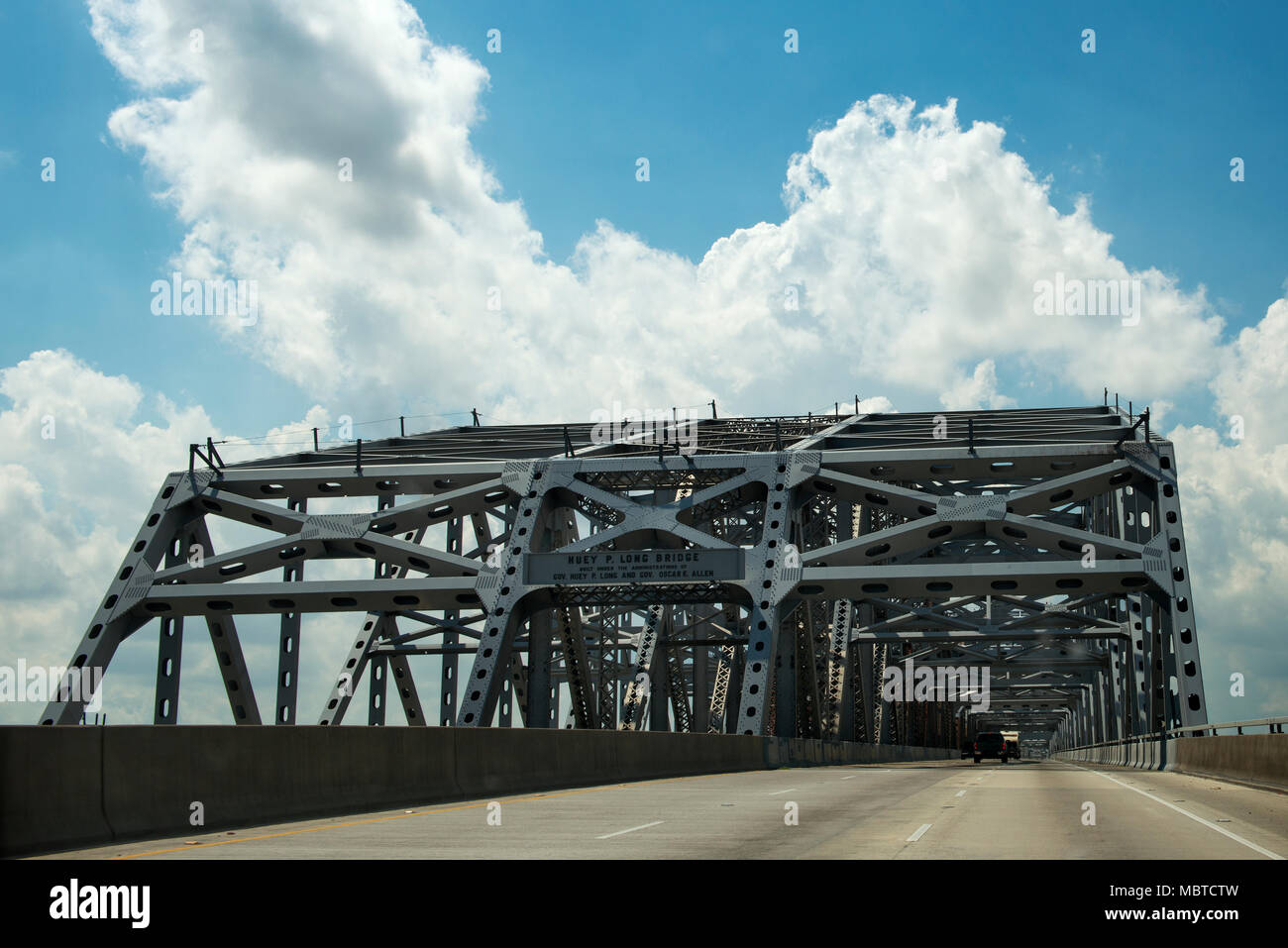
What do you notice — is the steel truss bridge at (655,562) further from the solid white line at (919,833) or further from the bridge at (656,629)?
the solid white line at (919,833)

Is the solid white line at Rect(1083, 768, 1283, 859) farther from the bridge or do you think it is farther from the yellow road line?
the yellow road line

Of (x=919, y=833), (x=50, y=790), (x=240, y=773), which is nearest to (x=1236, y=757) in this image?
(x=919, y=833)

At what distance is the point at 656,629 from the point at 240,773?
30.3 metres

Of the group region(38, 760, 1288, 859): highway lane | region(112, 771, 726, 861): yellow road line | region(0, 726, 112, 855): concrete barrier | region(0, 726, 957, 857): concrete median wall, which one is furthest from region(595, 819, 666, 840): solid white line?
region(0, 726, 112, 855): concrete barrier

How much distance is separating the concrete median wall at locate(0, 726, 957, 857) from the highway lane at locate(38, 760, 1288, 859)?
0.30 m

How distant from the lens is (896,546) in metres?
39.2

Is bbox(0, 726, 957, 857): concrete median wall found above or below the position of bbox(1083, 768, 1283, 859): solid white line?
above

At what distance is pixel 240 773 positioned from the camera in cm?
1346

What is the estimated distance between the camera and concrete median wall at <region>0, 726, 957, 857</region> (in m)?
10.6

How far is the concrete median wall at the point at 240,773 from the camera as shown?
10570mm

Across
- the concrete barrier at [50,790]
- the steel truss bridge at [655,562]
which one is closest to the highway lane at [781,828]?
the concrete barrier at [50,790]
